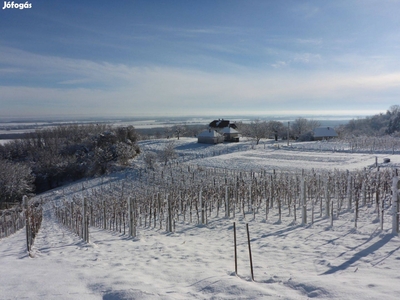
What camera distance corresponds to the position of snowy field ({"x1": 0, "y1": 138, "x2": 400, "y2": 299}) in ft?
13.5

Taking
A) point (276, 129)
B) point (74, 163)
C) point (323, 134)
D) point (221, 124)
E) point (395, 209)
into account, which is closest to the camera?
point (395, 209)

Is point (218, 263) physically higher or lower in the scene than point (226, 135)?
lower

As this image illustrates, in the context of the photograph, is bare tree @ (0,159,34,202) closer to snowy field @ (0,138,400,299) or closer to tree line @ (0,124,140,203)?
tree line @ (0,124,140,203)

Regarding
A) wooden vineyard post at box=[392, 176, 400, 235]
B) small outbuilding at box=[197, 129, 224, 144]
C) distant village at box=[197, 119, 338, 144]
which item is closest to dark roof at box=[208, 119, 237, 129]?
distant village at box=[197, 119, 338, 144]

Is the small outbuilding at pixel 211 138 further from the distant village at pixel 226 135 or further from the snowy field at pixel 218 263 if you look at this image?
the snowy field at pixel 218 263

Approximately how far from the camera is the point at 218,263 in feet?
19.7

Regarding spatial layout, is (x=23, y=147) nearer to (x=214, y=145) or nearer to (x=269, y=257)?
(x=214, y=145)

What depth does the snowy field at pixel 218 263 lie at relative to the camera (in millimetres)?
4113

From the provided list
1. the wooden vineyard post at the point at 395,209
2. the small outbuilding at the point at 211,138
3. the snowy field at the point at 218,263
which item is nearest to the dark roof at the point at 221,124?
the small outbuilding at the point at 211,138

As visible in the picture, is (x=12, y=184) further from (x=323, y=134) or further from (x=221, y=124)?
(x=323, y=134)

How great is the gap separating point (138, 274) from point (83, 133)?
179 ft

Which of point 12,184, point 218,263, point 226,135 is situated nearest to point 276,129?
point 226,135

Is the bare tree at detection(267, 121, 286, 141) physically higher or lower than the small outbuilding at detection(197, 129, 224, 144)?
higher

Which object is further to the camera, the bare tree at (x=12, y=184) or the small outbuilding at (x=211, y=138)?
the small outbuilding at (x=211, y=138)
